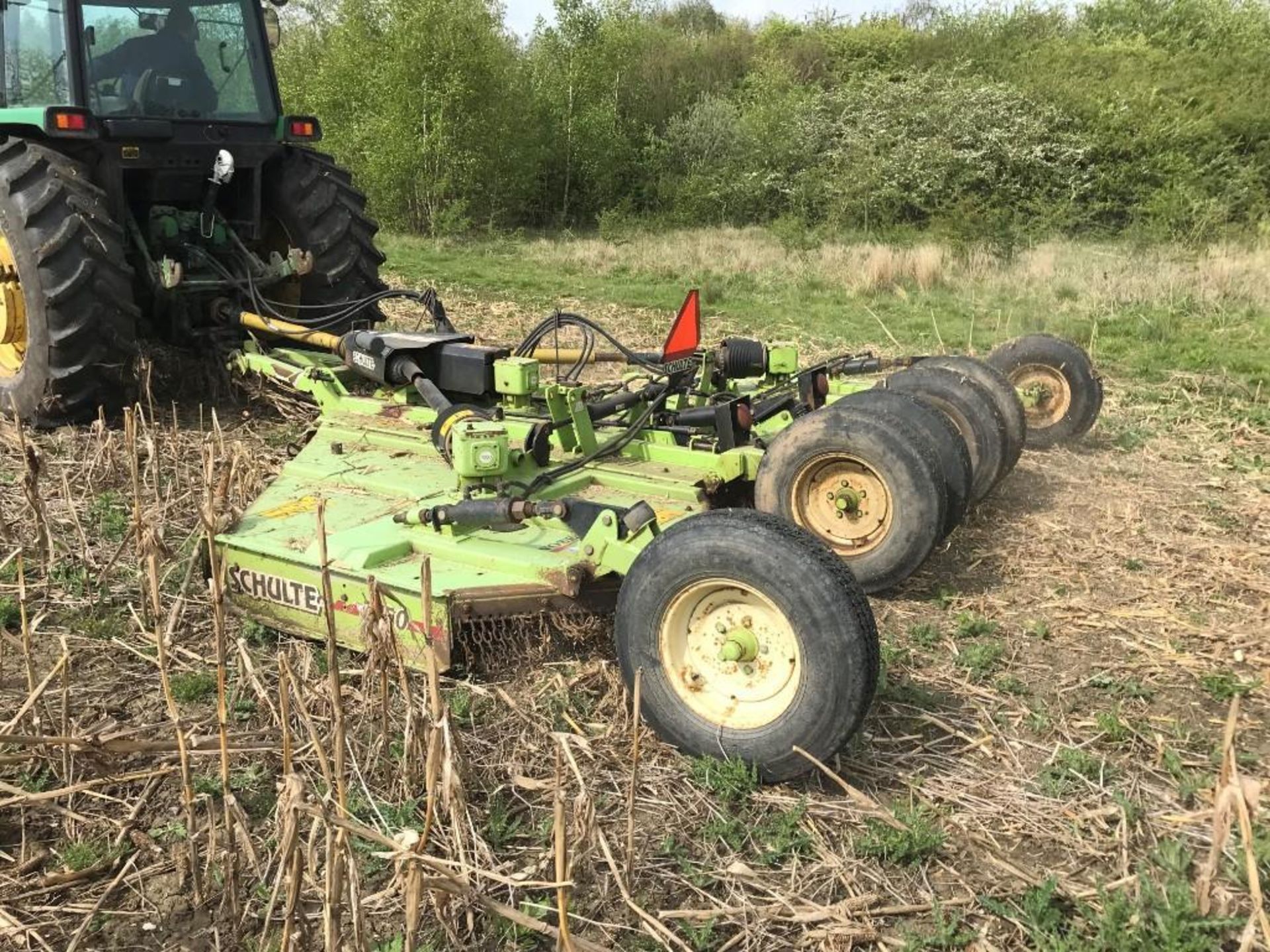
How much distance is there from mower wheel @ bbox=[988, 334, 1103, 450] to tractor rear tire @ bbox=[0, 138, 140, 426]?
14.9 feet

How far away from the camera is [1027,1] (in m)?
25.8

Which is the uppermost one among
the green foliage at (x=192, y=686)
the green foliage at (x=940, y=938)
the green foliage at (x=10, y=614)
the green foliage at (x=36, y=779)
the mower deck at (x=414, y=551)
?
the mower deck at (x=414, y=551)

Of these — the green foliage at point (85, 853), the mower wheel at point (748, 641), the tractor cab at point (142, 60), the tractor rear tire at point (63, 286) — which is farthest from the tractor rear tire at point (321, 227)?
the green foliage at point (85, 853)

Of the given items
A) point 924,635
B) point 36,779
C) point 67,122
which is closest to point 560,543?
point 924,635

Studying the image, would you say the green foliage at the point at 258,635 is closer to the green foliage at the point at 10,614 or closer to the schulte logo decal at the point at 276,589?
the schulte logo decal at the point at 276,589

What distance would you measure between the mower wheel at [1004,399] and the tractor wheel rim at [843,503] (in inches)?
44.0

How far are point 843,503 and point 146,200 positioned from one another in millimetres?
4287

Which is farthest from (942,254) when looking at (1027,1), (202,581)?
(1027,1)

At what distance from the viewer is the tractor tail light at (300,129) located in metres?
5.97

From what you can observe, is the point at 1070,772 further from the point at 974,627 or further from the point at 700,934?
the point at 700,934

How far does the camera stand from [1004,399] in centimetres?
461

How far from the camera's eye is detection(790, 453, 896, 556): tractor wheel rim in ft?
11.9

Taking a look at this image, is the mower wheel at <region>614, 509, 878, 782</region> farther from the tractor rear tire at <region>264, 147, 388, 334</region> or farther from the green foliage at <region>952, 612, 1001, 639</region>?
the tractor rear tire at <region>264, 147, 388, 334</region>

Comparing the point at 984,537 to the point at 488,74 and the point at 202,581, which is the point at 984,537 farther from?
the point at 488,74
